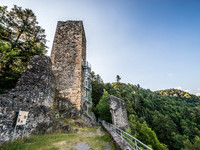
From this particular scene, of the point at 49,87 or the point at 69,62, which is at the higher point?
the point at 69,62

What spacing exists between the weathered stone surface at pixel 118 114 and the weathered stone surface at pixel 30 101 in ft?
19.5

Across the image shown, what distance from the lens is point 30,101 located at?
23.3 ft

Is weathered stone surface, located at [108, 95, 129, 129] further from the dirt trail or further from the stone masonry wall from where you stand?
the stone masonry wall

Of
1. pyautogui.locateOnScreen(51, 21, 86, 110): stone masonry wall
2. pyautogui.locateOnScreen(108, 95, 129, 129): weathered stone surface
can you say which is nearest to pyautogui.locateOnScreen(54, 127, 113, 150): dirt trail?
pyautogui.locateOnScreen(108, 95, 129, 129): weathered stone surface

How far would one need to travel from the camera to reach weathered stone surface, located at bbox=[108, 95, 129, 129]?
9.65 meters

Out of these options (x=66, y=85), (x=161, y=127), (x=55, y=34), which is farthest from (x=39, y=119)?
(x=161, y=127)

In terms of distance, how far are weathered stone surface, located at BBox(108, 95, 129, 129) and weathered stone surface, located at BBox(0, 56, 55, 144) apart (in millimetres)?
5951

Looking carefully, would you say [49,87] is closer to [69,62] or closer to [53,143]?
[69,62]

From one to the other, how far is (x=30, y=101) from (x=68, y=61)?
8748 millimetres

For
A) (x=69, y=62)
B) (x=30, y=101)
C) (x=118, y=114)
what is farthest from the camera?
(x=69, y=62)

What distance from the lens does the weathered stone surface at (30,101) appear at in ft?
17.0

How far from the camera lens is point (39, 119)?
→ 7391mm

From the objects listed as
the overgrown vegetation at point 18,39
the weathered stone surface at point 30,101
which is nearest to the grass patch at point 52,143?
the weathered stone surface at point 30,101

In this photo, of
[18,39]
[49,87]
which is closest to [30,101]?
[49,87]
